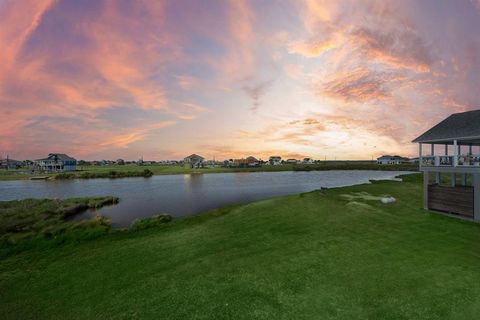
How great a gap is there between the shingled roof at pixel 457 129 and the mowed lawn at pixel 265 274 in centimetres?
618

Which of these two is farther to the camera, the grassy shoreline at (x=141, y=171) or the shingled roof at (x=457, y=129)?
the grassy shoreline at (x=141, y=171)

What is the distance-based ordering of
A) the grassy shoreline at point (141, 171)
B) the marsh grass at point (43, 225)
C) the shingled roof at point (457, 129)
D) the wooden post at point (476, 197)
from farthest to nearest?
the grassy shoreline at point (141, 171) < the marsh grass at point (43, 225) < the shingled roof at point (457, 129) < the wooden post at point (476, 197)

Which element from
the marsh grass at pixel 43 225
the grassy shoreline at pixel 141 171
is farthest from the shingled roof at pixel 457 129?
the grassy shoreline at pixel 141 171

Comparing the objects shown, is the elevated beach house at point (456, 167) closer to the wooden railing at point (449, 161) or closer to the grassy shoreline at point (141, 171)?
the wooden railing at point (449, 161)

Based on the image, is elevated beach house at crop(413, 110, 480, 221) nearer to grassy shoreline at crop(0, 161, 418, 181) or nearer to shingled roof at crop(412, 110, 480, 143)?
shingled roof at crop(412, 110, 480, 143)

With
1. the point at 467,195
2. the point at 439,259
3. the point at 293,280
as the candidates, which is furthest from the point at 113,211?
the point at 467,195

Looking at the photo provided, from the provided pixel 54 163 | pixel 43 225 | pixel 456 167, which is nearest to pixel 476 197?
pixel 456 167

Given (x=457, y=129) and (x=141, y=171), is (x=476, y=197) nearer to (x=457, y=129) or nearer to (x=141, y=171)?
(x=457, y=129)

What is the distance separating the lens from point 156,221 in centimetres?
2233

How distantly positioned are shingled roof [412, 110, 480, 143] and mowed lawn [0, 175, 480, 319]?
618cm

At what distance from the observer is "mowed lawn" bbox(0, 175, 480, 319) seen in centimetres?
752

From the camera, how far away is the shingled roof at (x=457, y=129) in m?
16.8

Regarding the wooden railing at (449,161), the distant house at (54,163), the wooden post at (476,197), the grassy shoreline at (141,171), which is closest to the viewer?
the wooden post at (476,197)

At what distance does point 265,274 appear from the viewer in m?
9.59
